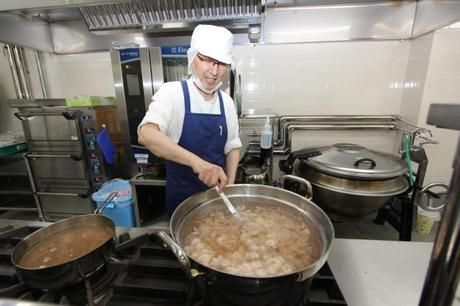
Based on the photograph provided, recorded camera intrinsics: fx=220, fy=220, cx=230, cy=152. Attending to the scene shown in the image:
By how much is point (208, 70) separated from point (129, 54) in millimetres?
1349

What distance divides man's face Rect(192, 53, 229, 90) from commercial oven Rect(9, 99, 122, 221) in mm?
1610

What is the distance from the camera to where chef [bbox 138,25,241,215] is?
992 mm

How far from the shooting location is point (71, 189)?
2.40 meters

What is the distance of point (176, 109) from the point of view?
115cm

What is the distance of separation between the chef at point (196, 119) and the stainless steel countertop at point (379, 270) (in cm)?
41

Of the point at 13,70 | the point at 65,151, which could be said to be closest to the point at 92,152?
the point at 65,151

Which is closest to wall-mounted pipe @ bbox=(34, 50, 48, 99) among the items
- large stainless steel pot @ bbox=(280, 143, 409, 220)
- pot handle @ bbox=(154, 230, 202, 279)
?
large stainless steel pot @ bbox=(280, 143, 409, 220)

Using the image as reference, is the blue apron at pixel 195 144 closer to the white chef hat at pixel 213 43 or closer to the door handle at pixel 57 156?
the white chef hat at pixel 213 43

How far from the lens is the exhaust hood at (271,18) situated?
1913mm

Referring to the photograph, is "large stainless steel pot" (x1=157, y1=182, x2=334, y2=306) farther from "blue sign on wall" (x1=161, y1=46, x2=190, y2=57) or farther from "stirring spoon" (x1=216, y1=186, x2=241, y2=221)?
"blue sign on wall" (x1=161, y1=46, x2=190, y2=57)

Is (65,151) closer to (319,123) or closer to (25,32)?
(25,32)

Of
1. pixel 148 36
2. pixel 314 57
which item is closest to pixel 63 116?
pixel 148 36

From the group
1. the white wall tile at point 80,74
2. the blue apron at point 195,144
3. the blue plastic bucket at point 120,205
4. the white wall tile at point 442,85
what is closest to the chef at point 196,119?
the blue apron at point 195,144

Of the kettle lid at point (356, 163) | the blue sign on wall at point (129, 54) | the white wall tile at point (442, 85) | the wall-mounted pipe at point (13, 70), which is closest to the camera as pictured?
the kettle lid at point (356, 163)
